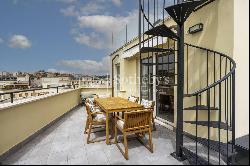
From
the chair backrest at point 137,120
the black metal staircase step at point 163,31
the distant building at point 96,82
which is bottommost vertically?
the chair backrest at point 137,120

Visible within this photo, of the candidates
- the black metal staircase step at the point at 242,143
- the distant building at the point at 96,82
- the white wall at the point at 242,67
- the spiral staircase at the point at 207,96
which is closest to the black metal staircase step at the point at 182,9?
the spiral staircase at the point at 207,96

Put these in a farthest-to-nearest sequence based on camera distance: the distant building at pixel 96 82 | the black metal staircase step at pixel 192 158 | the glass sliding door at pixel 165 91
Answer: the distant building at pixel 96 82 → the glass sliding door at pixel 165 91 → the black metal staircase step at pixel 192 158

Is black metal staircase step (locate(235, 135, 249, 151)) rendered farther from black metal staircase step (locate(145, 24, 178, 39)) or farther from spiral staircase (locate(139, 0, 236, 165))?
black metal staircase step (locate(145, 24, 178, 39))

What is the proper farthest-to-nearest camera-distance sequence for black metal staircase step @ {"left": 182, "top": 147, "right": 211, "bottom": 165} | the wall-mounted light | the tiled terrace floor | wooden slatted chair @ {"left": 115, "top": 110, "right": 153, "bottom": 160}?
the wall-mounted light < wooden slatted chair @ {"left": 115, "top": 110, "right": 153, "bottom": 160} < the tiled terrace floor < black metal staircase step @ {"left": 182, "top": 147, "right": 211, "bottom": 165}

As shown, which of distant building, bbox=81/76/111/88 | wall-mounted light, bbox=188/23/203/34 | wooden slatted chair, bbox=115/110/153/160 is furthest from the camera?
distant building, bbox=81/76/111/88

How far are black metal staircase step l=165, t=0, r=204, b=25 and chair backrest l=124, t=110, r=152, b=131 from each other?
5.16 ft

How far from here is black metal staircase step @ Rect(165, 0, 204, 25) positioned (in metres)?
2.67

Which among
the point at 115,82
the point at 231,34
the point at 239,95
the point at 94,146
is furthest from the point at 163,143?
the point at 115,82

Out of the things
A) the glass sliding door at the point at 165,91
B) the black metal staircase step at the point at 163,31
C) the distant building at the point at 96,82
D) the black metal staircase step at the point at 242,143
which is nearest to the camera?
the black metal staircase step at the point at 242,143

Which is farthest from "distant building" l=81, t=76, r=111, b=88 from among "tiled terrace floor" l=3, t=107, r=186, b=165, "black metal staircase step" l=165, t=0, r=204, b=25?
"black metal staircase step" l=165, t=0, r=204, b=25

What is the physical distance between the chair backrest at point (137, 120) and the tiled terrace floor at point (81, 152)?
1.35 ft

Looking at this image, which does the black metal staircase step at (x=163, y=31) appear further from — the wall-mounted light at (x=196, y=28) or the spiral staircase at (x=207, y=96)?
the wall-mounted light at (x=196, y=28)

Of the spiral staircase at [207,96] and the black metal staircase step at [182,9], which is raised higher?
the black metal staircase step at [182,9]

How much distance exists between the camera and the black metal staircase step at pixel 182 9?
2.67 m
